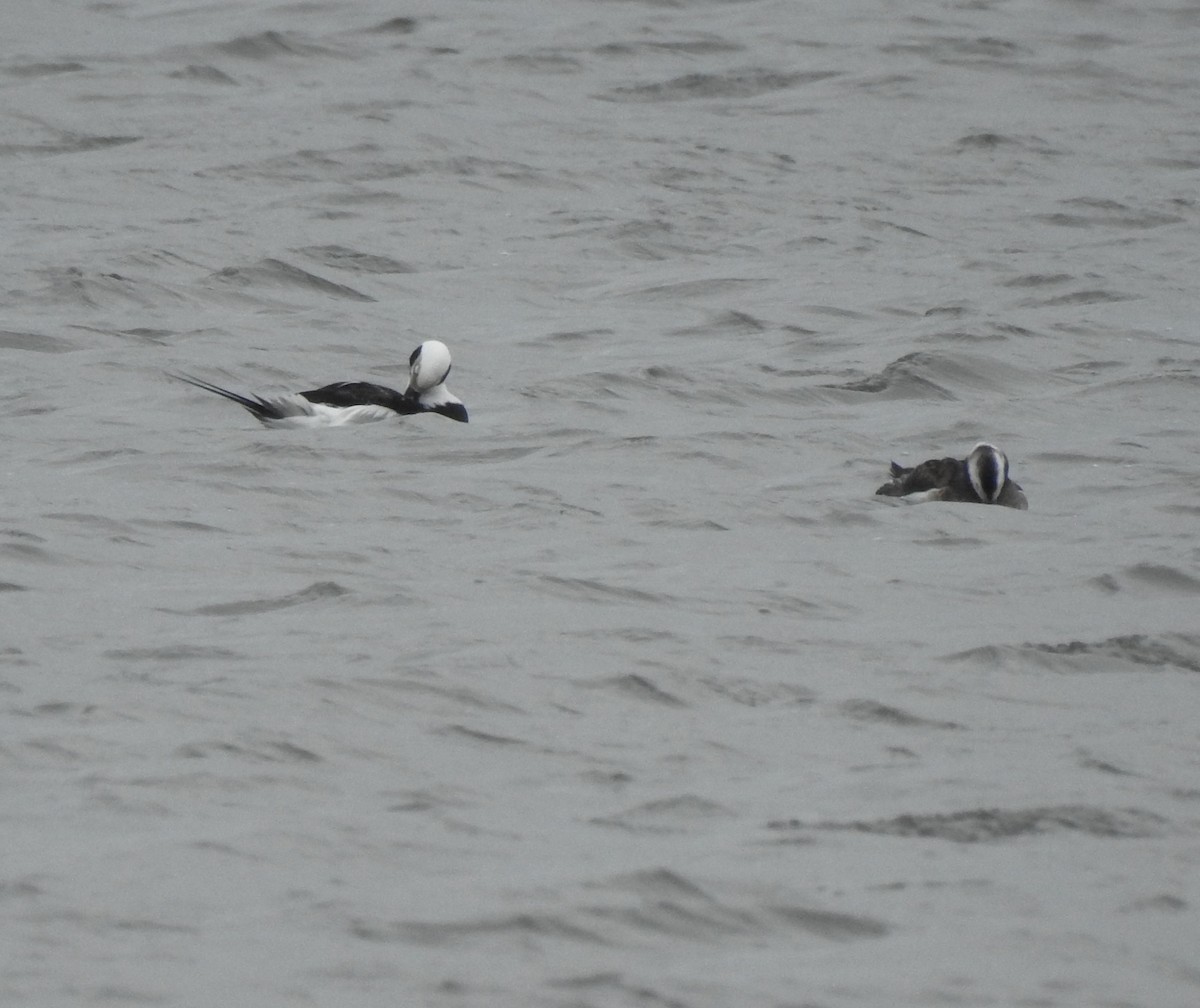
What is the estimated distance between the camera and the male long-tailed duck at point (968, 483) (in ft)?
32.1

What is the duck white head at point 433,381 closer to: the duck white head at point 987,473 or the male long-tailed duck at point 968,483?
the male long-tailed duck at point 968,483

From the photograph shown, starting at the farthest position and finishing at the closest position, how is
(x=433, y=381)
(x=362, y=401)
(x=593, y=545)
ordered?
(x=433, y=381) → (x=362, y=401) → (x=593, y=545)

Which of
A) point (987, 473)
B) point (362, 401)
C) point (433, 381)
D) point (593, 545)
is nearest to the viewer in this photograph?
point (593, 545)

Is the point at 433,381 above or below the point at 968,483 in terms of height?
below

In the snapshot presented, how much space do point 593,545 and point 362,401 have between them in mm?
2747

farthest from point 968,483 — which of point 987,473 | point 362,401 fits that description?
point 362,401

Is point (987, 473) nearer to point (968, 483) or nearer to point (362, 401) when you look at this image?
point (968, 483)

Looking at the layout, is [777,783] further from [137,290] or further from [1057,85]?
[1057,85]

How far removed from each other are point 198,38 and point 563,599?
49.8 feet

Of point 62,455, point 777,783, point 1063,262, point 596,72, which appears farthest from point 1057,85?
point 777,783

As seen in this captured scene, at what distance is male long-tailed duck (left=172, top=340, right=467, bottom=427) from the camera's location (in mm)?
11219

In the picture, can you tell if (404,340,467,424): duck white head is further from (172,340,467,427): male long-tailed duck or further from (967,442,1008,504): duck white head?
(967,442,1008,504): duck white head

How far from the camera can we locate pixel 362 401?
37.6 ft

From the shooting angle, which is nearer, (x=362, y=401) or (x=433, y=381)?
(x=362, y=401)
